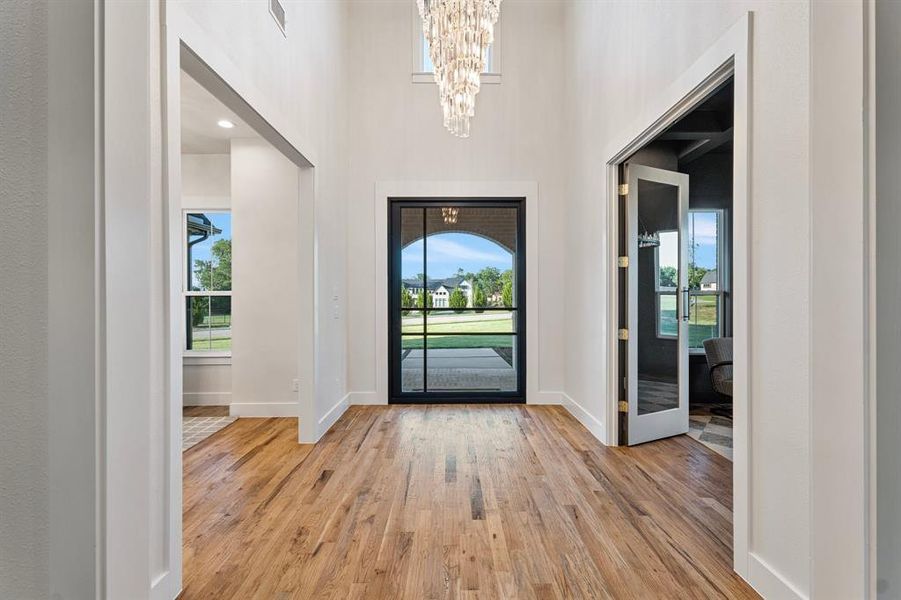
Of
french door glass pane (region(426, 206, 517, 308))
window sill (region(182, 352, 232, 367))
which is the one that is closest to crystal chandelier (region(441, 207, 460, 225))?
french door glass pane (region(426, 206, 517, 308))

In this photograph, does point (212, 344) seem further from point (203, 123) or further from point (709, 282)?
point (709, 282)

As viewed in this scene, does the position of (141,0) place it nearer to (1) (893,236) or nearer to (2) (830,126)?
(2) (830,126)

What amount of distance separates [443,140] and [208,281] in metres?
2.99

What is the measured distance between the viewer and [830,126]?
1237 mm

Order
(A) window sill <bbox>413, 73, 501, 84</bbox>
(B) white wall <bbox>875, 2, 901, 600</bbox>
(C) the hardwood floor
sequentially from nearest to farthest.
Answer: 1. (B) white wall <bbox>875, 2, 901, 600</bbox>
2. (C) the hardwood floor
3. (A) window sill <bbox>413, 73, 501, 84</bbox>

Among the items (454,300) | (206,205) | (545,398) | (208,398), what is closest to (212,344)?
(208,398)

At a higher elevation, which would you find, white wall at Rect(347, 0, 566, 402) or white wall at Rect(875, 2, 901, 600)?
white wall at Rect(347, 0, 566, 402)

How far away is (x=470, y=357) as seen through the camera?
4.97 metres

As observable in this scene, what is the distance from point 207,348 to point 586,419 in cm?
404

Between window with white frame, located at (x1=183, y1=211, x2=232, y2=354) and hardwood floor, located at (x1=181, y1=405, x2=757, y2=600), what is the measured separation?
72.0 inches

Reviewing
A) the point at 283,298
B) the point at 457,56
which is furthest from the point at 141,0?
the point at 283,298

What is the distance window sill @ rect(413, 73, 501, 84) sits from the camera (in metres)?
4.82

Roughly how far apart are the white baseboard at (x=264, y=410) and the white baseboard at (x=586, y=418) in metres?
2.61

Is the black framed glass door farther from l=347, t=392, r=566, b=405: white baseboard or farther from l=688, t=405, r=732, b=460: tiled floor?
l=688, t=405, r=732, b=460: tiled floor
